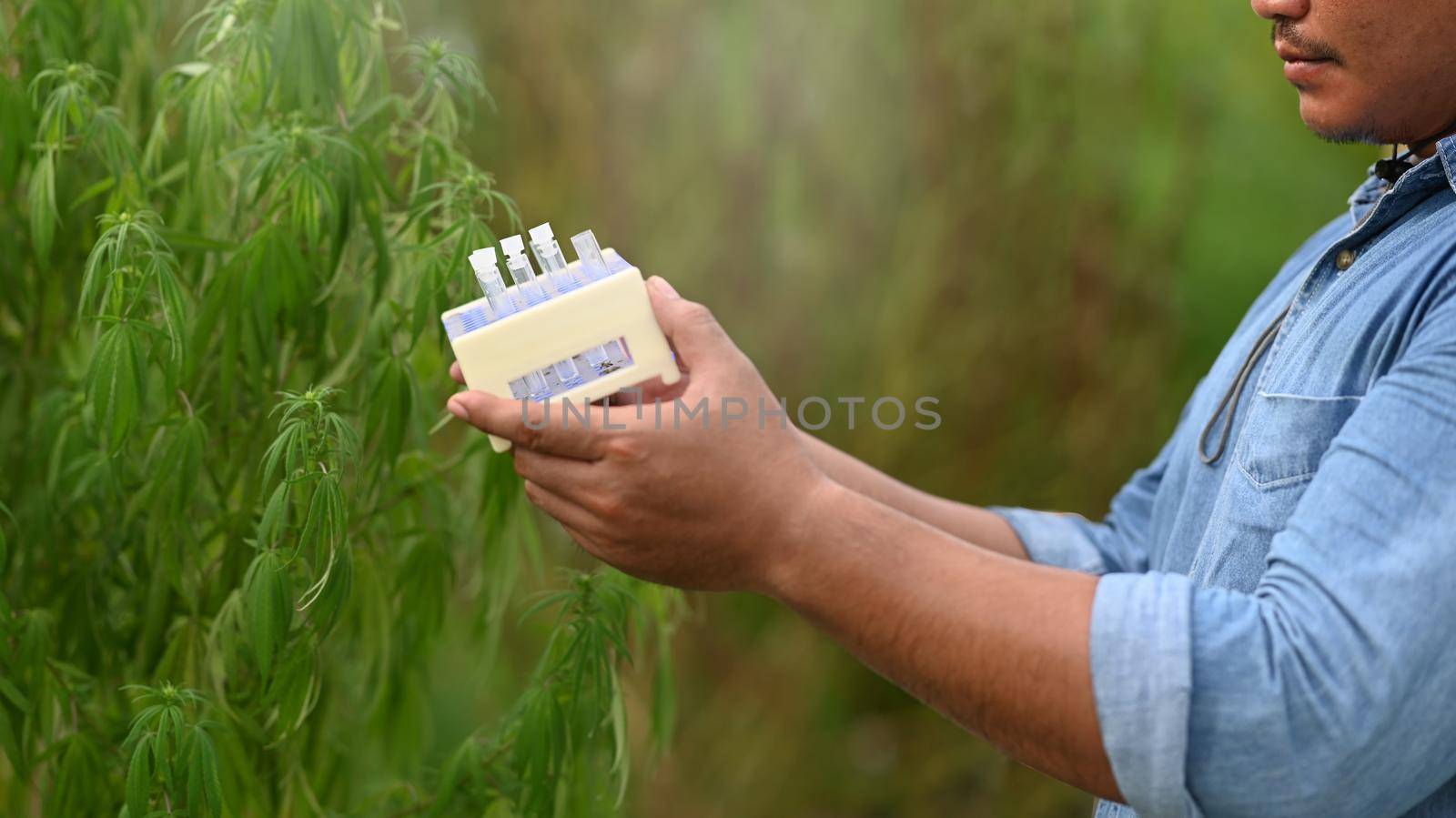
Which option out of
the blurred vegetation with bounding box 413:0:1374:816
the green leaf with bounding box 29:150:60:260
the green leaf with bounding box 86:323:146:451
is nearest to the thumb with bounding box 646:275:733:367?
the green leaf with bounding box 86:323:146:451

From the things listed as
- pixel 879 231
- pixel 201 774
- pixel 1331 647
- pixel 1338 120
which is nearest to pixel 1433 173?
pixel 1338 120

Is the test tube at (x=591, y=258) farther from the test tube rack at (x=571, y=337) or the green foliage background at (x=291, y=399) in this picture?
the green foliage background at (x=291, y=399)

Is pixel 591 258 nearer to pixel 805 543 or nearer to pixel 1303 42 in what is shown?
pixel 805 543

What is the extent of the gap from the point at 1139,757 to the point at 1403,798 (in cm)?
12

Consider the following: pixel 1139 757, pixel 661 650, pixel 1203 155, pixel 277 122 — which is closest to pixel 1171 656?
pixel 1139 757

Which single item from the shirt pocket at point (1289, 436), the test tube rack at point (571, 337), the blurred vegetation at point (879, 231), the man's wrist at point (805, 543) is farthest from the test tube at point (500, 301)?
the blurred vegetation at point (879, 231)

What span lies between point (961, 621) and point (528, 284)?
0.92 ft

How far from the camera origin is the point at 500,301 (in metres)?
0.65

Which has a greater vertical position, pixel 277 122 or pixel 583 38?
pixel 583 38

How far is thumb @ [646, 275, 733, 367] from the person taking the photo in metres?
0.61

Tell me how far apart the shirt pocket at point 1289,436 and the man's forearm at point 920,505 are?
0.23 m

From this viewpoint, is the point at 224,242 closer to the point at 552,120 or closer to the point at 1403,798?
the point at 1403,798

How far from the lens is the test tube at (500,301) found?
0.63 metres

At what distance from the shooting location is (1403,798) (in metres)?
0.55
